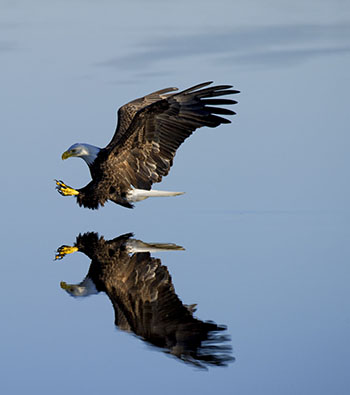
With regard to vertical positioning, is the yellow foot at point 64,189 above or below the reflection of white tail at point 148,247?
above

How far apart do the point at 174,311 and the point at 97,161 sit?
318 cm

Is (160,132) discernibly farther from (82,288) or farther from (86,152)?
(82,288)

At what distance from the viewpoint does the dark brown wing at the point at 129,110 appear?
27.3 feet

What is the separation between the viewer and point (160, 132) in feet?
24.1

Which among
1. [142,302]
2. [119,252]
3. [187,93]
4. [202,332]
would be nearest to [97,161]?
[187,93]

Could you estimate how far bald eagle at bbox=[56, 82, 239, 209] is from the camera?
7246 mm

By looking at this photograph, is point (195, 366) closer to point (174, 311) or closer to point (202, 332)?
point (202, 332)

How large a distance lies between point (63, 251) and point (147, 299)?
1.63 metres

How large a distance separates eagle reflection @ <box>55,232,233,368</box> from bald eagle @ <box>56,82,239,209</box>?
0.84 m

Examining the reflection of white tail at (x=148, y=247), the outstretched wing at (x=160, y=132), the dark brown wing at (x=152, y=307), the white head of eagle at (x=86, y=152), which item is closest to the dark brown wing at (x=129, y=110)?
the white head of eagle at (x=86, y=152)

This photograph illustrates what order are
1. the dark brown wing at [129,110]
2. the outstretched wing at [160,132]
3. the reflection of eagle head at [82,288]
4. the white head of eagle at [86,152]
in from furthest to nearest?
the dark brown wing at [129,110] → the white head of eagle at [86,152] → the outstretched wing at [160,132] → the reflection of eagle head at [82,288]

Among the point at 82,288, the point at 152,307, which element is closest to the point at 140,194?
the point at 82,288

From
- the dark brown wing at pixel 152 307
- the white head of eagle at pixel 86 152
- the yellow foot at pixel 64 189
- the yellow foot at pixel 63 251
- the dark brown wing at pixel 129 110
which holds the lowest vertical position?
the dark brown wing at pixel 152 307

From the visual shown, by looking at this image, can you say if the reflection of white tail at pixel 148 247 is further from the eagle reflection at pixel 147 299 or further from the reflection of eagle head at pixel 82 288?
the reflection of eagle head at pixel 82 288
